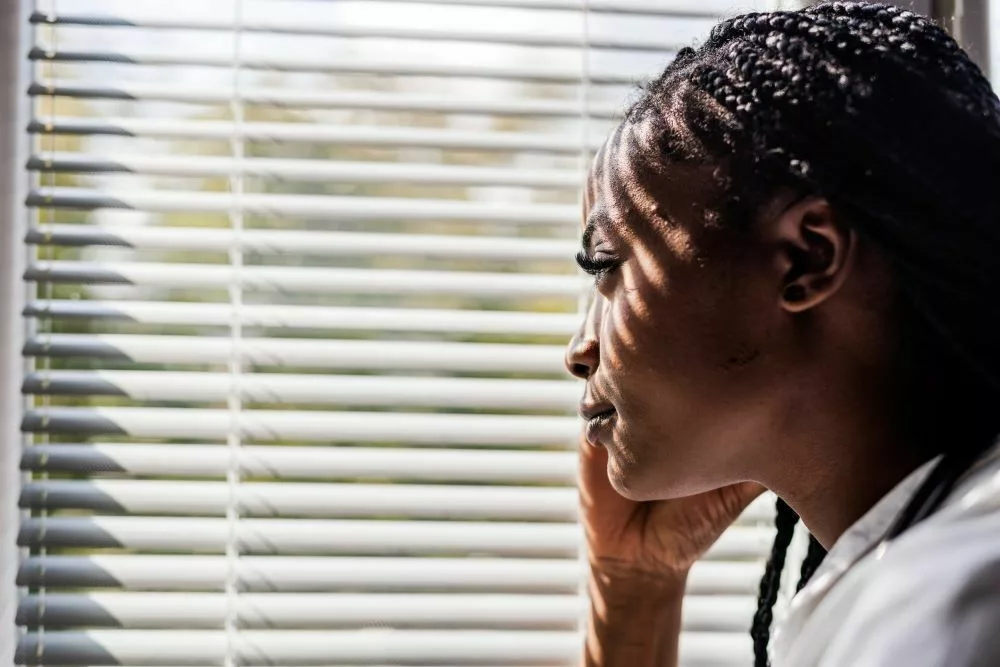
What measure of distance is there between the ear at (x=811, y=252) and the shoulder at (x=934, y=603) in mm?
203

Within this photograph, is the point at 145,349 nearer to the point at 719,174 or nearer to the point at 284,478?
the point at 284,478

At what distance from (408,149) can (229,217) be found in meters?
0.26

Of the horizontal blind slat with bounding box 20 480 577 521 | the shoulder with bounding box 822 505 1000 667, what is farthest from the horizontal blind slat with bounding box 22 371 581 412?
the shoulder with bounding box 822 505 1000 667

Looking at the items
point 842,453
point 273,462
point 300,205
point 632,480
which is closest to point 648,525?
point 632,480

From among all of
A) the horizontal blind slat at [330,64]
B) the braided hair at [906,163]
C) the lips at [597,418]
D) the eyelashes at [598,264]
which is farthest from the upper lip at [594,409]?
the horizontal blind slat at [330,64]

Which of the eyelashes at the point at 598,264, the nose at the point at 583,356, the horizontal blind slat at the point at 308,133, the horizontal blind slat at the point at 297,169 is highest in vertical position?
the horizontal blind slat at the point at 308,133

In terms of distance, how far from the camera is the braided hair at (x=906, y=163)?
29.2 inches

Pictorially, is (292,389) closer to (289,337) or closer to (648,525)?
(289,337)

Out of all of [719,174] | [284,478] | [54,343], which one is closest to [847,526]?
[719,174]

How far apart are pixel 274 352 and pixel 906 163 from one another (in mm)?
805

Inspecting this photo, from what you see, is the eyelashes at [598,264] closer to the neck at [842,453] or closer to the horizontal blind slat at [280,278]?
the neck at [842,453]

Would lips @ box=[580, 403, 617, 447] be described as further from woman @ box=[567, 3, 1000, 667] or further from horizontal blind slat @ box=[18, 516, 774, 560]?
horizontal blind slat @ box=[18, 516, 774, 560]

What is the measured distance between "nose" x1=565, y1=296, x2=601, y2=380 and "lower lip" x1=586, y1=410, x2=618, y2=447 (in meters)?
0.05

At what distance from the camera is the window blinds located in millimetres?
1196
